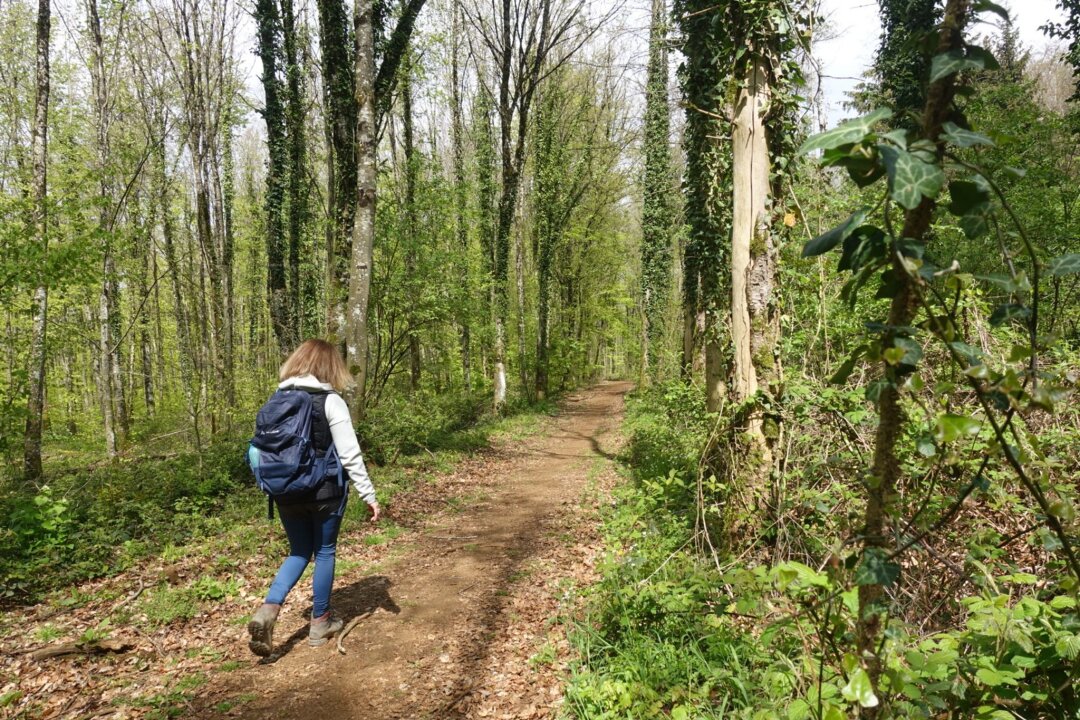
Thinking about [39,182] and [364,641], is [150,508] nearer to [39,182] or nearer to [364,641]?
[364,641]

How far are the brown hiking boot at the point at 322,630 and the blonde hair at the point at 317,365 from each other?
6.25 feet

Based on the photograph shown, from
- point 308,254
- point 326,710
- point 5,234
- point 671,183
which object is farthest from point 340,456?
point 671,183

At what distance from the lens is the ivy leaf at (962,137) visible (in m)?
1.16

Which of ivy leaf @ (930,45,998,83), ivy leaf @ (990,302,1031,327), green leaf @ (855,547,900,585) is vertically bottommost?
green leaf @ (855,547,900,585)

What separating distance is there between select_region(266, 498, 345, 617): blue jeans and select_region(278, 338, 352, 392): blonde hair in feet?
3.12

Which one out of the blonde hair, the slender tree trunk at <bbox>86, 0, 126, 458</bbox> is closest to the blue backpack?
the blonde hair

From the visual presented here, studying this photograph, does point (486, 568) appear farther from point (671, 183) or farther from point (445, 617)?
point (671, 183)

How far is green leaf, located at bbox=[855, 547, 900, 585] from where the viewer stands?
138 centimetres

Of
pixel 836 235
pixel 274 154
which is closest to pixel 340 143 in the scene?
pixel 274 154

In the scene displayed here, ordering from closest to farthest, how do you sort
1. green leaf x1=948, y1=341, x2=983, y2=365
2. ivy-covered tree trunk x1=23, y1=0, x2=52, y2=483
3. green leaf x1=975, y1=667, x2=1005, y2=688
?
green leaf x1=948, y1=341, x2=983, y2=365 → green leaf x1=975, y1=667, x2=1005, y2=688 → ivy-covered tree trunk x1=23, y1=0, x2=52, y2=483

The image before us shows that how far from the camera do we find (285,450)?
385 cm

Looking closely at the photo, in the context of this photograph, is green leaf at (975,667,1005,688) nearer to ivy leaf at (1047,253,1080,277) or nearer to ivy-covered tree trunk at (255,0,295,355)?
ivy leaf at (1047,253,1080,277)

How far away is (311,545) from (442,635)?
133 cm

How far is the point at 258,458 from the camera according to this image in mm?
3865
